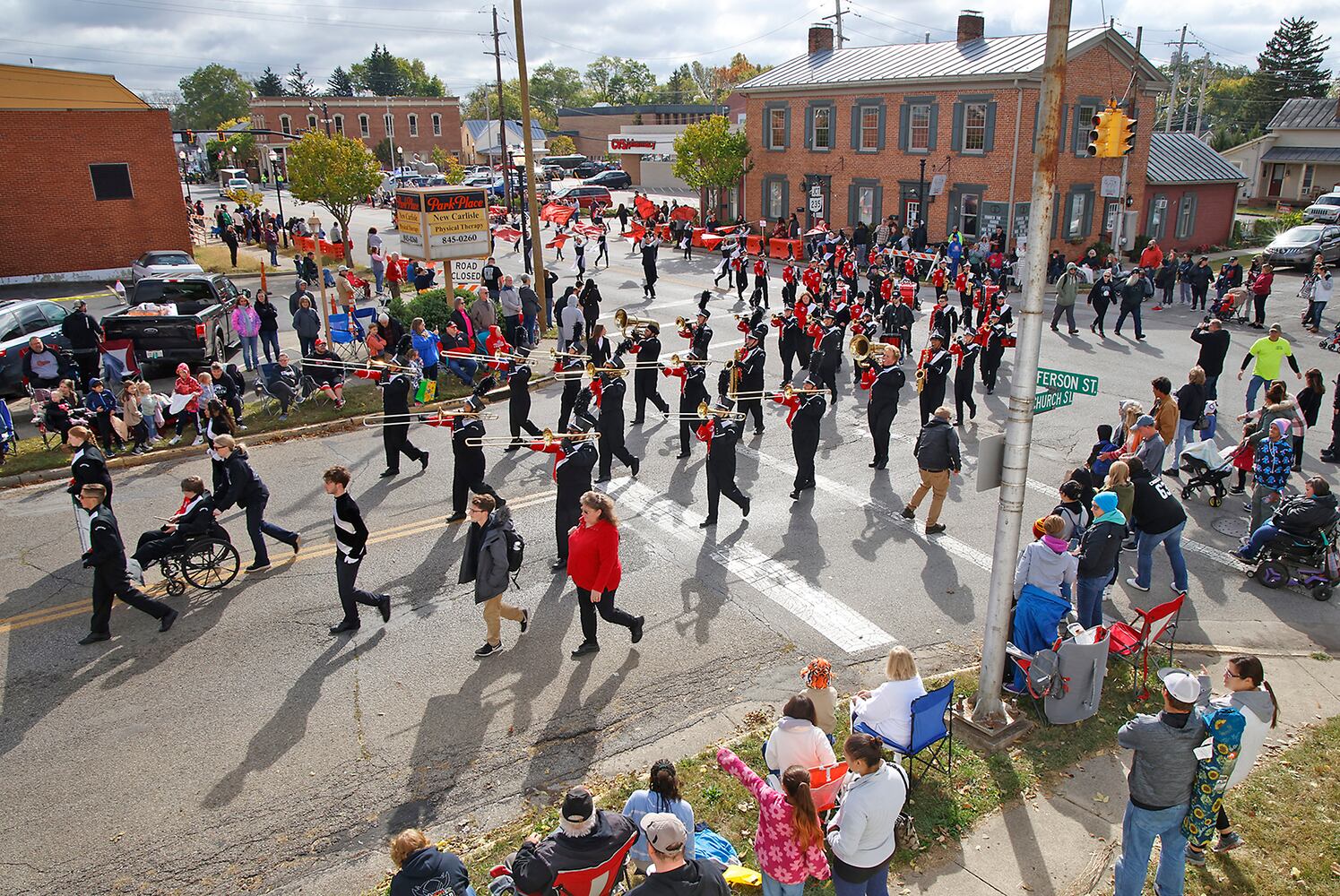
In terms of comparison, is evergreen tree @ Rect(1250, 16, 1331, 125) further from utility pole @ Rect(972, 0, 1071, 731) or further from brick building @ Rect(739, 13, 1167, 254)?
utility pole @ Rect(972, 0, 1071, 731)

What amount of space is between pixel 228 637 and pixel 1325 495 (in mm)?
11602

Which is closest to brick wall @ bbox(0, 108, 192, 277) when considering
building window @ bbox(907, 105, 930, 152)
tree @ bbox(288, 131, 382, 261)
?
tree @ bbox(288, 131, 382, 261)

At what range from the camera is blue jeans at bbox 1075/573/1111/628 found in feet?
27.9

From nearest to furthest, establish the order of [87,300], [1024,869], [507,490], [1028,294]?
[1024,869]
[1028,294]
[507,490]
[87,300]

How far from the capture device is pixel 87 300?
2280cm

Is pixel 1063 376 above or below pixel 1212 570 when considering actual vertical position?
above

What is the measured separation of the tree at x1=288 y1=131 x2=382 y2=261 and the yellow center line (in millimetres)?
21780

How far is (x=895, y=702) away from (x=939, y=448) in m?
5.25

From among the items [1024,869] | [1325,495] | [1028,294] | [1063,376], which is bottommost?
[1024,869]

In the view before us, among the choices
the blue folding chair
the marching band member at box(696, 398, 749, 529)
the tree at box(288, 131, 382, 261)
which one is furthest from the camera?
the tree at box(288, 131, 382, 261)

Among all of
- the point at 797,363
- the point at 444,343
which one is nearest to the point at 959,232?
the point at 797,363

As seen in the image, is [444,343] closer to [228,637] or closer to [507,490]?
[507,490]

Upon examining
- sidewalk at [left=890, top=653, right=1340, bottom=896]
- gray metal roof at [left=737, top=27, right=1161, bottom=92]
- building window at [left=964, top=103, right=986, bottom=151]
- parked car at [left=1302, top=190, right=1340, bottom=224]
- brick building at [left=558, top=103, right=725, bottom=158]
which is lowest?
sidewalk at [left=890, top=653, right=1340, bottom=896]

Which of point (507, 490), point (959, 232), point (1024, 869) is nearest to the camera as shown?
point (1024, 869)
